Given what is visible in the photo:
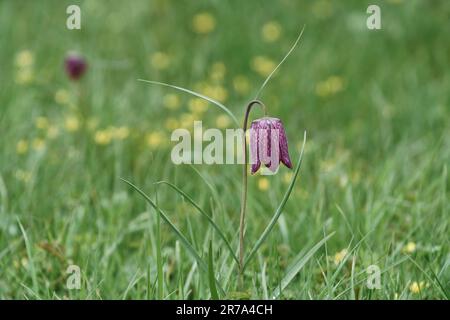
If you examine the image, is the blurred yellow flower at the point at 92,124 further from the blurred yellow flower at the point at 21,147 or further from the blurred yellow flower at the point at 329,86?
the blurred yellow flower at the point at 329,86

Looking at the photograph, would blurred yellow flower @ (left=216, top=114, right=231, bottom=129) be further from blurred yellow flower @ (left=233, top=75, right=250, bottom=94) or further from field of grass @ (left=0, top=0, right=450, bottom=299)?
blurred yellow flower @ (left=233, top=75, right=250, bottom=94)

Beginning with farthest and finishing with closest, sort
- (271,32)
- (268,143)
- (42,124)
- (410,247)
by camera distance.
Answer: (271,32), (42,124), (410,247), (268,143)

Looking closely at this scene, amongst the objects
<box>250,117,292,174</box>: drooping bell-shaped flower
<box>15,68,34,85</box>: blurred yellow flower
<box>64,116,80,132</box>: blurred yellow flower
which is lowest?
<box>250,117,292,174</box>: drooping bell-shaped flower

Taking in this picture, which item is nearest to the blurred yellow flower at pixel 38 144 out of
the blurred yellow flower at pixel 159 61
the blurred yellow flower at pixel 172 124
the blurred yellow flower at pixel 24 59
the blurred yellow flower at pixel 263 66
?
the blurred yellow flower at pixel 172 124

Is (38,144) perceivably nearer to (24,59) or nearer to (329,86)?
(24,59)

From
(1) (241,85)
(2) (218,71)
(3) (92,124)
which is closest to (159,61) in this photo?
(2) (218,71)

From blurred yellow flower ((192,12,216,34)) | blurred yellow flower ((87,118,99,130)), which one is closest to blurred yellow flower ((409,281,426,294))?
blurred yellow flower ((87,118,99,130))
